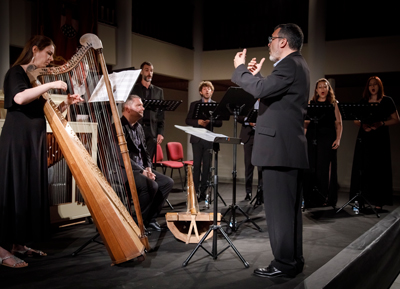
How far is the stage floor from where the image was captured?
265 cm

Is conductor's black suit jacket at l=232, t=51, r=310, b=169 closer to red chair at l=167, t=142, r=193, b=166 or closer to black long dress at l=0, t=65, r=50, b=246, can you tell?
black long dress at l=0, t=65, r=50, b=246

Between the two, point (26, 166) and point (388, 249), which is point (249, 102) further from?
point (26, 166)

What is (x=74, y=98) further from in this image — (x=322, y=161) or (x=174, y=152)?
(x=174, y=152)

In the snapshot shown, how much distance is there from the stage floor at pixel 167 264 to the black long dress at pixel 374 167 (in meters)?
1.17

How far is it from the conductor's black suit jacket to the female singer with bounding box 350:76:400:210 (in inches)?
112

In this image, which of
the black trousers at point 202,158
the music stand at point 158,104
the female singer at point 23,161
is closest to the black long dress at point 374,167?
the black trousers at point 202,158

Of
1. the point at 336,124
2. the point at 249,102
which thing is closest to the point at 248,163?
the point at 336,124

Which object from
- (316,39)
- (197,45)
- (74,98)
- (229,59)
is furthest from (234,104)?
(197,45)

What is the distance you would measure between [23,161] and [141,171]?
4.04 ft

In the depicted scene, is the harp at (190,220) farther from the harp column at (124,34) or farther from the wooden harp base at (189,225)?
the harp column at (124,34)

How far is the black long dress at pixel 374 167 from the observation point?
5362 millimetres

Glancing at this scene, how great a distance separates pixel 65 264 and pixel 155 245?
0.83 meters

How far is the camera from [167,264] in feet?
9.98

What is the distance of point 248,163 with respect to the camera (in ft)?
21.0
